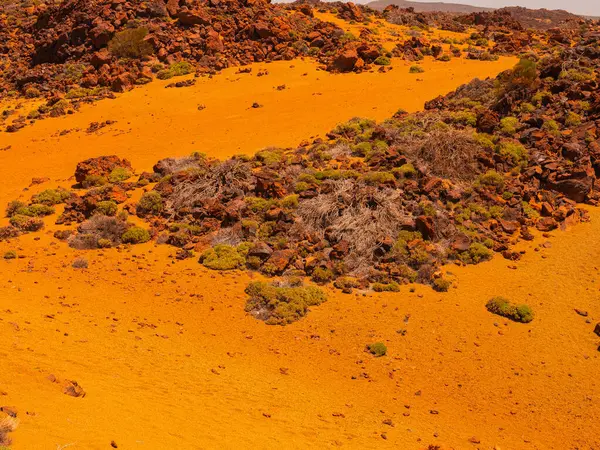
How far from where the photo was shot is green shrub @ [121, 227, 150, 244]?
15.9 metres

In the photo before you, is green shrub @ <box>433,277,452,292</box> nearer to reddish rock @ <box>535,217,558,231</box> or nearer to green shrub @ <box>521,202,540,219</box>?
reddish rock @ <box>535,217,558,231</box>

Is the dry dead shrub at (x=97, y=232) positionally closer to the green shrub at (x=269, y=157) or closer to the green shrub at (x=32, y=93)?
the green shrub at (x=269, y=157)

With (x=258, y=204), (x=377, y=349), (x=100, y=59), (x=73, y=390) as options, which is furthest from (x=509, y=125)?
(x=100, y=59)

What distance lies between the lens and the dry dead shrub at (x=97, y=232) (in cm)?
1566

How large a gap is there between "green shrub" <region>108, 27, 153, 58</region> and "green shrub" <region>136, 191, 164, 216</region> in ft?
68.6

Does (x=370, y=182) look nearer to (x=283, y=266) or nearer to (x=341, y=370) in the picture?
(x=283, y=266)

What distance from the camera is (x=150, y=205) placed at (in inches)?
693

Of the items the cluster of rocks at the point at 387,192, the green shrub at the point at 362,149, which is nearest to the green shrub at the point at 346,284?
the cluster of rocks at the point at 387,192

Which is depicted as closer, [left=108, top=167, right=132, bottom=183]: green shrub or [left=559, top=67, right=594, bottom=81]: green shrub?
[left=108, top=167, right=132, bottom=183]: green shrub

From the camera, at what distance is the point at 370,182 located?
57.1 ft

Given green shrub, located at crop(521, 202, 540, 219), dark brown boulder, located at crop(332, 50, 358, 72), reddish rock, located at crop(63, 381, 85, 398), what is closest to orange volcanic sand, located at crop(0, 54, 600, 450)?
reddish rock, located at crop(63, 381, 85, 398)

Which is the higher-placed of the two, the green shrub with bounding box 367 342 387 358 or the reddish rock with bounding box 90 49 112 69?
the reddish rock with bounding box 90 49 112 69

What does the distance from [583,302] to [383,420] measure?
24.2 feet

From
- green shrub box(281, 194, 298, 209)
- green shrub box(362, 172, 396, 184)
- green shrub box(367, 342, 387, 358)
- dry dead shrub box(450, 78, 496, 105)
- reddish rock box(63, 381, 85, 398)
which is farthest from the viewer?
dry dead shrub box(450, 78, 496, 105)
